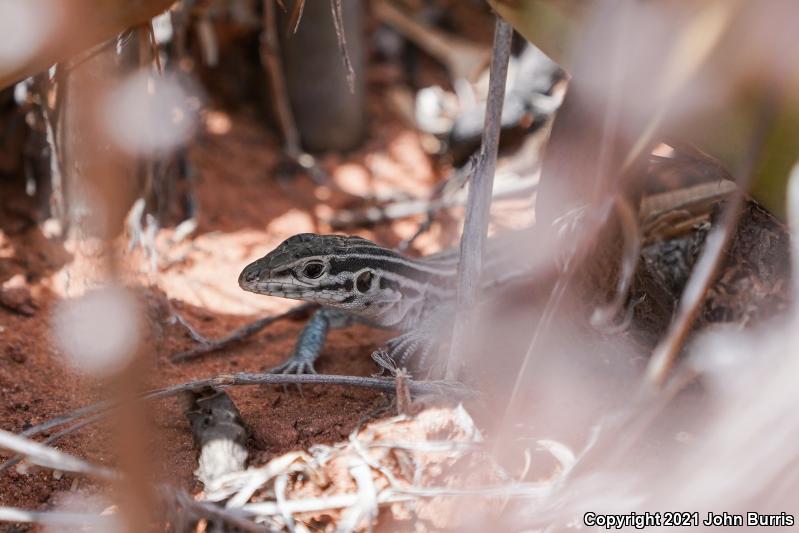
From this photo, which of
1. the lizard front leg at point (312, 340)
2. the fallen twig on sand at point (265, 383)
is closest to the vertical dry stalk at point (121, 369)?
the fallen twig on sand at point (265, 383)

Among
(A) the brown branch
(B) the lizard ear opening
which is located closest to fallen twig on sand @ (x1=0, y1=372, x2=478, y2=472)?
(B) the lizard ear opening

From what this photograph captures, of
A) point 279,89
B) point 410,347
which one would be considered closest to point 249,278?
point 410,347

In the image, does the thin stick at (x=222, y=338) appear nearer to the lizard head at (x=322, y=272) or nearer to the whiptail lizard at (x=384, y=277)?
the whiptail lizard at (x=384, y=277)

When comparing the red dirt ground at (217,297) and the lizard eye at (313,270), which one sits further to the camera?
the lizard eye at (313,270)

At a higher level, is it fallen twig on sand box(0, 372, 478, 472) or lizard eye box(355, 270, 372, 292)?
lizard eye box(355, 270, 372, 292)

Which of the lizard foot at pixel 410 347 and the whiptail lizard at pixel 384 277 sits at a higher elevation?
the whiptail lizard at pixel 384 277

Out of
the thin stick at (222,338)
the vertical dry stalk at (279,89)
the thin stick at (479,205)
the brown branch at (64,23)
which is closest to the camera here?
the brown branch at (64,23)

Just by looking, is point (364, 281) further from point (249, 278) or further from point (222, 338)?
point (222, 338)

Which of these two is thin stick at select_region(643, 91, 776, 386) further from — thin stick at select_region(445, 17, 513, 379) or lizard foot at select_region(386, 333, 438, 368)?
lizard foot at select_region(386, 333, 438, 368)
